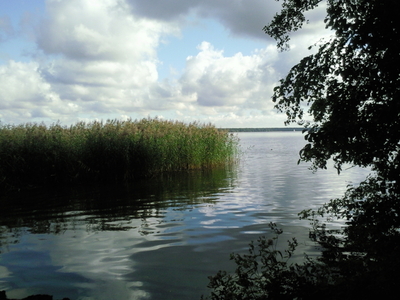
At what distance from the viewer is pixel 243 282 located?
4.46 metres

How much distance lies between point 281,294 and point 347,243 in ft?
10.2

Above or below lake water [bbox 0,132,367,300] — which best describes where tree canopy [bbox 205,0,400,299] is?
above

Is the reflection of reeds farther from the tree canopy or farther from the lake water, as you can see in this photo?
the tree canopy

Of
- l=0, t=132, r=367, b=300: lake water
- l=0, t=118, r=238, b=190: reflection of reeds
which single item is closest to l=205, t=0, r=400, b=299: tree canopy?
l=0, t=132, r=367, b=300: lake water

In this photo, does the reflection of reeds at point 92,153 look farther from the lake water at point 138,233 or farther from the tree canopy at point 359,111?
the tree canopy at point 359,111

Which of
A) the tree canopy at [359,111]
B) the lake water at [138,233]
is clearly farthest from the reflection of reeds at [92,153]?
the tree canopy at [359,111]

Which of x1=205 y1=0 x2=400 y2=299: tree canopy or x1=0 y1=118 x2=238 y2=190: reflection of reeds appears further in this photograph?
x1=0 y1=118 x2=238 y2=190: reflection of reeds

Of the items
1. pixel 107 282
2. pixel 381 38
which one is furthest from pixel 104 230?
pixel 381 38

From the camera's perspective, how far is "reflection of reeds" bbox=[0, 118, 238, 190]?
55.2 ft

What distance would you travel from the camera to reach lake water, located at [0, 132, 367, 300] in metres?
5.82

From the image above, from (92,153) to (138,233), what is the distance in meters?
10.2

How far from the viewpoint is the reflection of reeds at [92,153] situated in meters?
16.8

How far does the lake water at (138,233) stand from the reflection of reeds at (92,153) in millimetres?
1805

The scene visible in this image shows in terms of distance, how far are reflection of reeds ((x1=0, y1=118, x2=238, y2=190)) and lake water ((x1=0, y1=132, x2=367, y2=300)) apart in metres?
1.80
